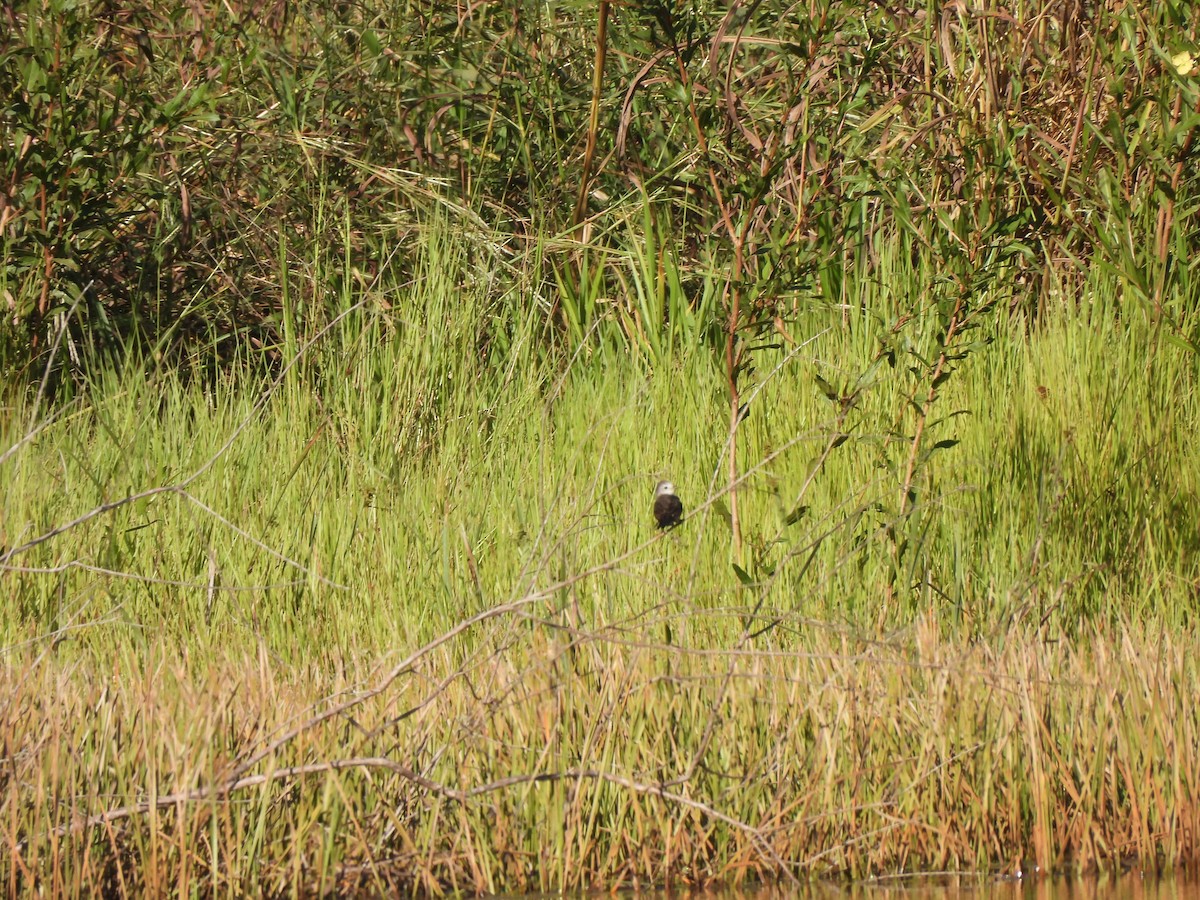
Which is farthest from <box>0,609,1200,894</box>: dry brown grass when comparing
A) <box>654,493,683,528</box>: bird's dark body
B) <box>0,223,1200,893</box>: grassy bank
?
<box>654,493,683,528</box>: bird's dark body

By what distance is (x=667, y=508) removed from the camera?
3736mm

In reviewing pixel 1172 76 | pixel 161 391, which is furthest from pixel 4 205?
pixel 1172 76

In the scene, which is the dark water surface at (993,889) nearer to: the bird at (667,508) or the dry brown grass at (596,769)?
the dry brown grass at (596,769)

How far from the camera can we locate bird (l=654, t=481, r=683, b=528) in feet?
12.2

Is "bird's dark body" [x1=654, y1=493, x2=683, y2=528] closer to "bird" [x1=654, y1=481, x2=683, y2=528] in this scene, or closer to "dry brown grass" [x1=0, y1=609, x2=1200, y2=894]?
"bird" [x1=654, y1=481, x2=683, y2=528]

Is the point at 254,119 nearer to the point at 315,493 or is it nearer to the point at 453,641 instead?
the point at 315,493

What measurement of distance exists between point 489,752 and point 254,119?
395cm

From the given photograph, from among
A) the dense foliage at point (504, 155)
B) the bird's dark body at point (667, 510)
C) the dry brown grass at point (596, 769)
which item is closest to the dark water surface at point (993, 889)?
the dry brown grass at point (596, 769)

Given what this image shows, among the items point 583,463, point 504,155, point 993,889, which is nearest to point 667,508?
point 583,463

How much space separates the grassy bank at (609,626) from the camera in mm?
2652

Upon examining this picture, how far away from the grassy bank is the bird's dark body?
0.28 ft

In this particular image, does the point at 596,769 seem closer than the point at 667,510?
Yes

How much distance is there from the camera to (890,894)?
266cm

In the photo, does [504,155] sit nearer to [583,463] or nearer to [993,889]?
[583,463]
